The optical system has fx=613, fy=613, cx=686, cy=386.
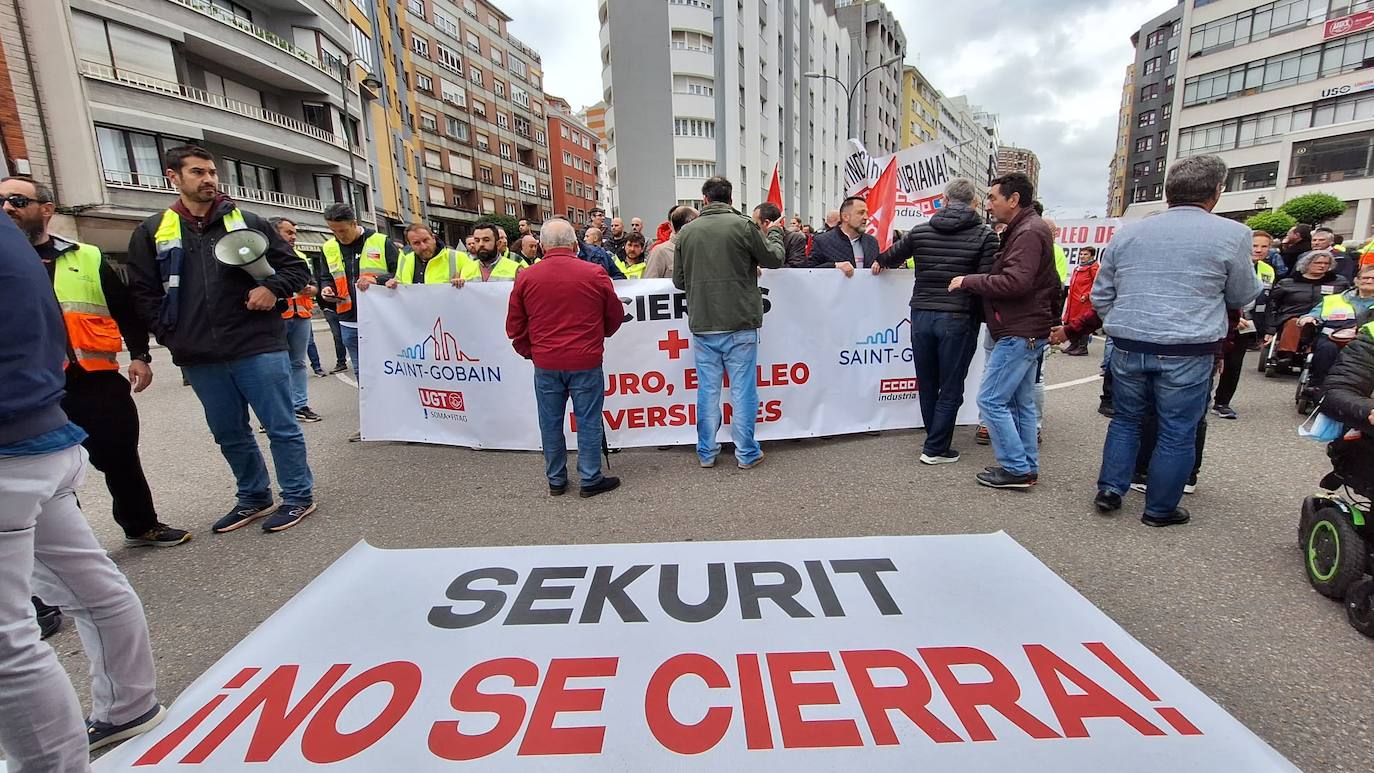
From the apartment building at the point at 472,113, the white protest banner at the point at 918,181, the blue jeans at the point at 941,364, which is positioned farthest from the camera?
the apartment building at the point at 472,113

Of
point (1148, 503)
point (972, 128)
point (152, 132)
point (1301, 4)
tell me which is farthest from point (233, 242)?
point (972, 128)

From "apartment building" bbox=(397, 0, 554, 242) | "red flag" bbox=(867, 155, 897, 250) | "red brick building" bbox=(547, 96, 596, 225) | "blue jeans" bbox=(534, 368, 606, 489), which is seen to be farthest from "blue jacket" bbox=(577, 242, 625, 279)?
"red brick building" bbox=(547, 96, 596, 225)

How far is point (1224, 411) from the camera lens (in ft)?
19.3

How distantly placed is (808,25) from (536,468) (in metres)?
53.7

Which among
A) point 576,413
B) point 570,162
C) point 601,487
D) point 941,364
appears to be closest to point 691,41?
point 941,364

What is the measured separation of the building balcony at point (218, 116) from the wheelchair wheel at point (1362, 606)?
28.3 meters

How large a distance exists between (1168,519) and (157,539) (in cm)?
601

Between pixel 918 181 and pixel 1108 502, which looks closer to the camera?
pixel 1108 502

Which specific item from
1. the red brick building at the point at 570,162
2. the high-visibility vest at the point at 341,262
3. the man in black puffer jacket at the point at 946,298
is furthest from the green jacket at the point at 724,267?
the red brick building at the point at 570,162

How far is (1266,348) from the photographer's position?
314 inches

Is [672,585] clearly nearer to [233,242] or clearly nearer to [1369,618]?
[1369,618]

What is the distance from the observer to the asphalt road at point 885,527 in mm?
2344

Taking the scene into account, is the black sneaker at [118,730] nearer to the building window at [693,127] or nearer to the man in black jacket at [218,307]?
the man in black jacket at [218,307]

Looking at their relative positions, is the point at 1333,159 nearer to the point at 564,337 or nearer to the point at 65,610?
the point at 564,337
